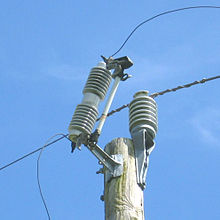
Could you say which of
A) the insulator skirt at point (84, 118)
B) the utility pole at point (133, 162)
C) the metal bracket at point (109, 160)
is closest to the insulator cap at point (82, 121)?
the insulator skirt at point (84, 118)

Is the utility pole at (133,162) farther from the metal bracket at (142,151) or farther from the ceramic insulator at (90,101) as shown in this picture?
the ceramic insulator at (90,101)

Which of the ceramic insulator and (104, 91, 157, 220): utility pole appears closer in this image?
(104, 91, 157, 220): utility pole

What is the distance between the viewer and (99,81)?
176 inches

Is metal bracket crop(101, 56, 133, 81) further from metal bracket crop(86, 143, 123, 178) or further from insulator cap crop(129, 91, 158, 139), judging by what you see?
metal bracket crop(86, 143, 123, 178)

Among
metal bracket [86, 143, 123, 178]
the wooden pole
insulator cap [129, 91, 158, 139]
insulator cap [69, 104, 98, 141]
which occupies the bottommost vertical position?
the wooden pole

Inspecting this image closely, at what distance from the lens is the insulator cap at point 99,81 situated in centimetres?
441

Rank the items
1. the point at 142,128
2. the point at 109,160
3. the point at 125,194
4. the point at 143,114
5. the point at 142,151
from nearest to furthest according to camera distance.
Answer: the point at 125,194
the point at 109,160
the point at 142,151
the point at 142,128
the point at 143,114

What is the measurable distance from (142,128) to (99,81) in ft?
1.80

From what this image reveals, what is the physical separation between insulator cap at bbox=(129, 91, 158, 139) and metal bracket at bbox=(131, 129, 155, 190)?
3.1 inches

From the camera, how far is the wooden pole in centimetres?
368

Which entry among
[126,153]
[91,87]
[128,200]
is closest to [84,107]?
[91,87]

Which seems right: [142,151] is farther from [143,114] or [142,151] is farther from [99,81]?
[99,81]

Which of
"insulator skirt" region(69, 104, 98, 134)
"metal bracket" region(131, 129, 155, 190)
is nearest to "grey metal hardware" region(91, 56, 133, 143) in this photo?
"insulator skirt" region(69, 104, 98, 134)

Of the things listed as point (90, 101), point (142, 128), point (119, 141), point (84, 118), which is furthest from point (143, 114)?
point (84, 118)
